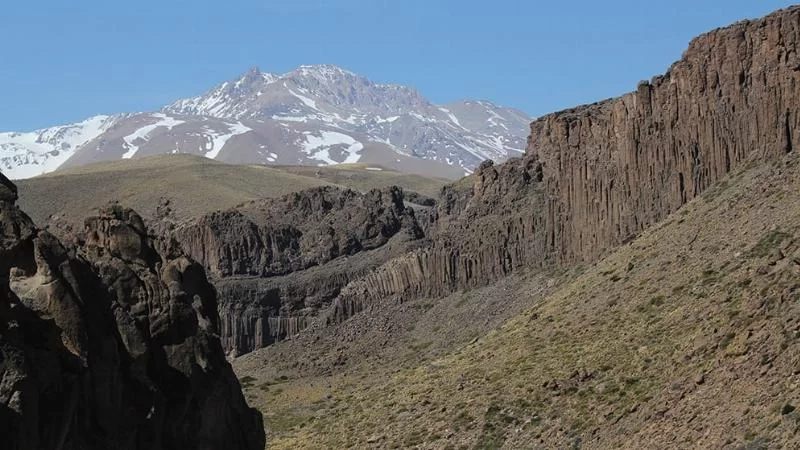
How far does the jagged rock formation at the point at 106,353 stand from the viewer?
114 ft

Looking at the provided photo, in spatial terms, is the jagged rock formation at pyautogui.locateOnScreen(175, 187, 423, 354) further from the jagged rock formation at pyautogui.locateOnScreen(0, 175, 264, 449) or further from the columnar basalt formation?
the jagged rock formation at pyautogui.locateOnScreen(0, 175, 264, 449)

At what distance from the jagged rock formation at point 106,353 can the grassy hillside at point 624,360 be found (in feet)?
47.6

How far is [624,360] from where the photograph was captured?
65.8 meters

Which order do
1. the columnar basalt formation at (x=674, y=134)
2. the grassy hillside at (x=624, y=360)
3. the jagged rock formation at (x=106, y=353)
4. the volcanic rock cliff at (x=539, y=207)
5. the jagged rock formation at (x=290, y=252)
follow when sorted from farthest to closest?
the jagged rock formation at (x=290, y=252)
the volcanic rock cliff at (x=539, y=207)
the columnar basalt formation at (x=674, y=134)
the grassy hillside at (x=624, y=360)
the jagged rock formation at (x=106, y=353)

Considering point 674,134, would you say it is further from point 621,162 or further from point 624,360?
point 624,360

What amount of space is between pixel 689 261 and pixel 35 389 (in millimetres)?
45742

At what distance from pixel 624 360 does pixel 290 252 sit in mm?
86031

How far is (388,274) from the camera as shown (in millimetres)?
125125

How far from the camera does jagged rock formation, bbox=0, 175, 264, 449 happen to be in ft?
114

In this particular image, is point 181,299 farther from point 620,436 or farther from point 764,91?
point 764,91

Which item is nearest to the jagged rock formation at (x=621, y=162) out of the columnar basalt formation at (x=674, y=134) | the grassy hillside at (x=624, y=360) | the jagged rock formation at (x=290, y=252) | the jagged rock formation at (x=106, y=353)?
the columnar basalt formation at (x=674, y=134)

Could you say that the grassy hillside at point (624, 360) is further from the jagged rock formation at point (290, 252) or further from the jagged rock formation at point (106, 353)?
the jagged rock formation at point (290, 252)

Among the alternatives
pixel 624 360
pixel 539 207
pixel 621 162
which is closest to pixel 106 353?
pixel 624 360

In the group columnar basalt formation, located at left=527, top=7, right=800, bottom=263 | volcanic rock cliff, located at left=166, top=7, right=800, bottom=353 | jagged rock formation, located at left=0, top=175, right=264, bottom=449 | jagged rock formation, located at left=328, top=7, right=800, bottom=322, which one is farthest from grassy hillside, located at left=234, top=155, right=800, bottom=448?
jagged rock formation, located at left=0, top=175, right=264, bottom=449
